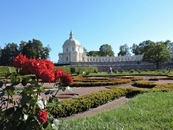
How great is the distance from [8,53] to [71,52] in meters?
28.4

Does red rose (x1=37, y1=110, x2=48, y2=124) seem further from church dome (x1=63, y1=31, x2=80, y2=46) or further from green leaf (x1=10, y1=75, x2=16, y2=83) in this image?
church dome (x1=63, y1=31, x2=80, y2=46)

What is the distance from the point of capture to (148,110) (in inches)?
248

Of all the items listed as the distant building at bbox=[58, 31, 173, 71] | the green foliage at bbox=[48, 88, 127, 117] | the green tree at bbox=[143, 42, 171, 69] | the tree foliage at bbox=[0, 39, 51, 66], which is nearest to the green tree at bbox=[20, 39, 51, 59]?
the tree foliage at bbox=[0, 39, 51, 66]

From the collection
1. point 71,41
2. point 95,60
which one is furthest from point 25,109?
point 71,41

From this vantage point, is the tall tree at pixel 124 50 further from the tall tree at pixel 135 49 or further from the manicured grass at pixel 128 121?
the manicured grass at pixel 128 121

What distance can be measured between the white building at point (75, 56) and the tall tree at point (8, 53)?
25.6 meters

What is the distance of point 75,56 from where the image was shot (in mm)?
93438

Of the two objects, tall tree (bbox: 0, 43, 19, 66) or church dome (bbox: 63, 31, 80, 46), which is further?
church dome (bbox: 63, 31, 80, 46)

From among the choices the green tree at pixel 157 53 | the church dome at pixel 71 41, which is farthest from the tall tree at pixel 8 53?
the green tree at pixel 157 53

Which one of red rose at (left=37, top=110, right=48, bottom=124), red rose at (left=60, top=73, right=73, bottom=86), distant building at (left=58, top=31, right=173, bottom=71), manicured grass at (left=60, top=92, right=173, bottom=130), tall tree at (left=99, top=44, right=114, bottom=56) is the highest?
tall tree at (left=99, top=44, right=114, bottom=56)

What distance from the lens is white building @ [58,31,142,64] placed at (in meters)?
92.8

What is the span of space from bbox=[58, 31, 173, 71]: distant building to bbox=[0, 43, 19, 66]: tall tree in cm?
2404

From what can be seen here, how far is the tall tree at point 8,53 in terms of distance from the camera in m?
73.2

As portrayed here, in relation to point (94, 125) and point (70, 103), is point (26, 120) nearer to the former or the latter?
point (94, 125)
